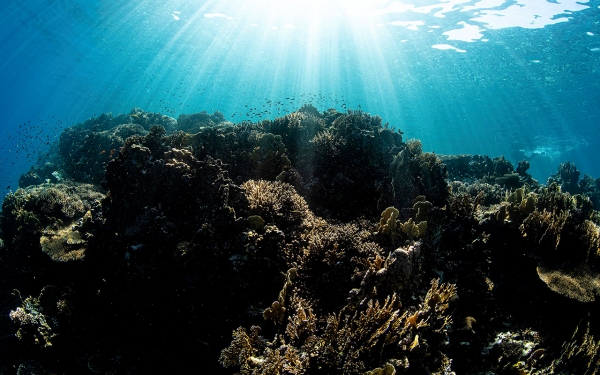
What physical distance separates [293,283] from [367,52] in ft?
134

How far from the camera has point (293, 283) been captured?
4516 mm

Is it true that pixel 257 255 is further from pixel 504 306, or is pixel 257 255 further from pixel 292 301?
pixel 504 306

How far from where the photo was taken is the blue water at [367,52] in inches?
917

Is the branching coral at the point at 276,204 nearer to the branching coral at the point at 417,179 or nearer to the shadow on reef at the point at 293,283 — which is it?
the shadow on reef at the point at 293,283

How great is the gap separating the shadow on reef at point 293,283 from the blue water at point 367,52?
28.7ft

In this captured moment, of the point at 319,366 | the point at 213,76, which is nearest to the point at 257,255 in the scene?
the point at 319,366

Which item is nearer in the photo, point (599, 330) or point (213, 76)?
point (599, 330)

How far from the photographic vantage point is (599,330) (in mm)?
4301

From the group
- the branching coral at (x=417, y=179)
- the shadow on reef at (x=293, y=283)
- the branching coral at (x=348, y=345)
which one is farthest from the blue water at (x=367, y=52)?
the branching coral at (x=348, y=345)

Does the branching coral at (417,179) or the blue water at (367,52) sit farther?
the blue water at (367,52)

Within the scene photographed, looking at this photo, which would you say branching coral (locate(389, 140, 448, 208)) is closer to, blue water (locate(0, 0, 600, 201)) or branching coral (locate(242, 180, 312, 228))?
branching coral (locate(242, 180, 312, 228))

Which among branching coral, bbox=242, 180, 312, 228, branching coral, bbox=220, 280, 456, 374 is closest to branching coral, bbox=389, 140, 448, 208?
branching coral, bbox=242, 180, 312, 228

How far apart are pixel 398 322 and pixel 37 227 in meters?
9.66

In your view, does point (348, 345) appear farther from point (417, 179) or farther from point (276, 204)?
point (417, 179)
